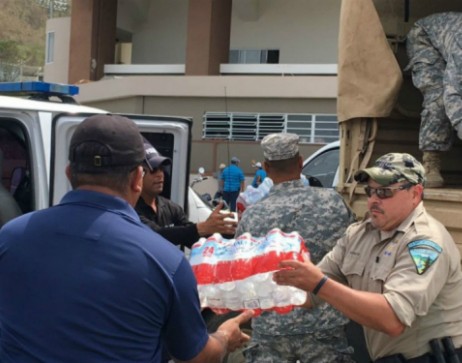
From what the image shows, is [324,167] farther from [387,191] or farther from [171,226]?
[387,191]

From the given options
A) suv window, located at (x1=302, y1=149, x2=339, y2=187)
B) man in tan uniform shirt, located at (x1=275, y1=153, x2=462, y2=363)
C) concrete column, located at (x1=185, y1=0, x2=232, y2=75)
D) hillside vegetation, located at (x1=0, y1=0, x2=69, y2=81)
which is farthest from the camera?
hillside vegetation, located at (x1=0, y1=0, x2=69, y2=81)

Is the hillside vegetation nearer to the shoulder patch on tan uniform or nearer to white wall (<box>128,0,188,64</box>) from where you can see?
white wall (<box>128,0,188,64</box>)

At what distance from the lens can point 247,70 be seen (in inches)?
800

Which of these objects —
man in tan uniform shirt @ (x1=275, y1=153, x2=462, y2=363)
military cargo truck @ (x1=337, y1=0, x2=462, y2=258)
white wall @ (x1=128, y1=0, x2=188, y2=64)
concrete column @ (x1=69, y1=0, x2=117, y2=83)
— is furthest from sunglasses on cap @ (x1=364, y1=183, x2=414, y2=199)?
white wall @ (x1=128, y1=0, x2=188, y2=64)

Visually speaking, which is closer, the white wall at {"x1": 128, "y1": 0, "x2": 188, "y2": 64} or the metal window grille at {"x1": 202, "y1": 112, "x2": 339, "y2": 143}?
the metal window grille at {"x1": 202, "y1": 112, "x2": 339, "y2": 143}

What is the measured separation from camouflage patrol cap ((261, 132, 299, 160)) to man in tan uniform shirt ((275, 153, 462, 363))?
2.00 feet

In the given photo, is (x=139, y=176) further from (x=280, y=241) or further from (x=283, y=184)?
(x=283, y=184)

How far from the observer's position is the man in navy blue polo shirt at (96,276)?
166 cm

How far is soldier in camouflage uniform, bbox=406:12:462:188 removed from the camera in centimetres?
349

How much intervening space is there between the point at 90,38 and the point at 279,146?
20455 millimetres

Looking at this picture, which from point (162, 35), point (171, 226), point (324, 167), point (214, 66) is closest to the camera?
point (171, 226)

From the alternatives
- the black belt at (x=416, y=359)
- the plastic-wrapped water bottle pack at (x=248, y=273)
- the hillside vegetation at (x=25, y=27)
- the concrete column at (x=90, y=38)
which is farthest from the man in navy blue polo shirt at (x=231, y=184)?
the hillside vegetation at (x=25, y=27)

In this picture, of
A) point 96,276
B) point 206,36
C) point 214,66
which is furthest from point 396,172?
point 206,36

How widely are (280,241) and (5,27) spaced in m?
80.5
